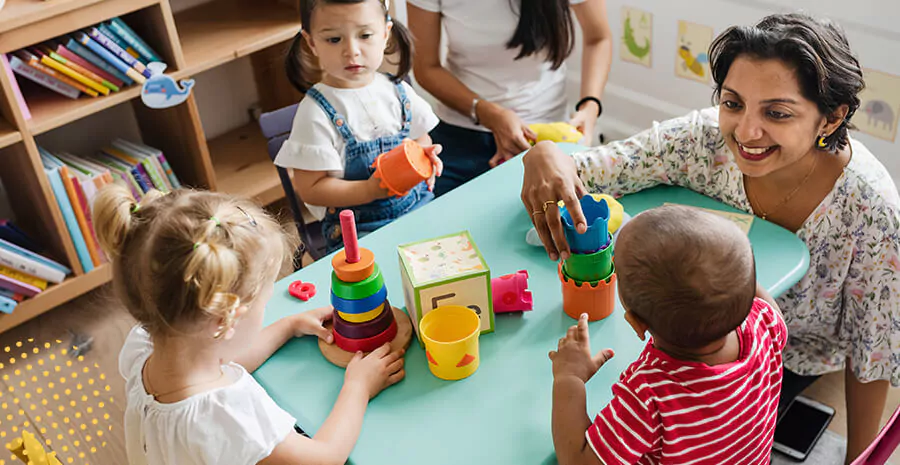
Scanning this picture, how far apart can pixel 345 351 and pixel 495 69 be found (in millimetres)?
1224

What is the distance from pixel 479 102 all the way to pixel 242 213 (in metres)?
1.15

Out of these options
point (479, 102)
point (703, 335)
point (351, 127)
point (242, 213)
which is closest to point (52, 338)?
point (351, 127)

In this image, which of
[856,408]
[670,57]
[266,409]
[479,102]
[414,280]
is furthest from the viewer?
[670,57]

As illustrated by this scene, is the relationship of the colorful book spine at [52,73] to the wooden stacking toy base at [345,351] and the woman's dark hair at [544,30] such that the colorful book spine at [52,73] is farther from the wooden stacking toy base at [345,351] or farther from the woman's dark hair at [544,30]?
the wooden stacking toy base at [345,351]

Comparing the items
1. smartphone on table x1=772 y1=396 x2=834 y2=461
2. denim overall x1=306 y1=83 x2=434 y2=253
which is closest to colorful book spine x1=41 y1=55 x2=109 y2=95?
denim overall x1=306 y1=83 x2=434 y2=253

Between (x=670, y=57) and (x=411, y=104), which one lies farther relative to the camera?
(x=670, y=57)

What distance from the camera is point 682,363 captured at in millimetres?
1035

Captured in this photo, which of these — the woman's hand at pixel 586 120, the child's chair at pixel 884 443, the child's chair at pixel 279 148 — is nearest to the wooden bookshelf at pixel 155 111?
the child's chair at pixel 279 148

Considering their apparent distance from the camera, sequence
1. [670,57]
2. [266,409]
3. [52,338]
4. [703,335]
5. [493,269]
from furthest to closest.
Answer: [670,57] < [52,338] < [493,269] < [266,409] < [703,335]

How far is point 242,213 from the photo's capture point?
112cm

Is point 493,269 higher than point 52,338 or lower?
higher

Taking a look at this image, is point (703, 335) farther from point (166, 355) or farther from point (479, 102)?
point (479, 102)

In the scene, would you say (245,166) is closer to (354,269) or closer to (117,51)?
(117,51)

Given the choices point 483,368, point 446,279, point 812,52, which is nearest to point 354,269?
point 446,279
